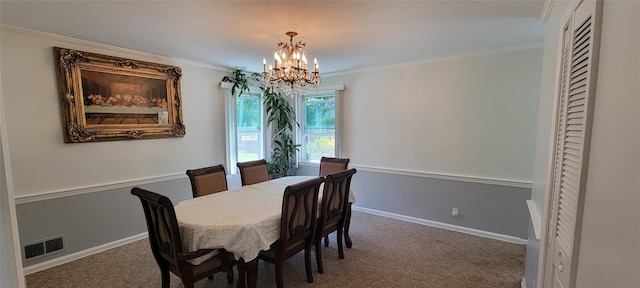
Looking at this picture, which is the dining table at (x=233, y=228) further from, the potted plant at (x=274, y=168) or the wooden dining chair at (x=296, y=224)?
the potted plant at (x=274, y=168)

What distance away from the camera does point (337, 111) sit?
4.54m

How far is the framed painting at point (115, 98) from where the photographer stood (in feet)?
8.99

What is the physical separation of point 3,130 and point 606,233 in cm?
187

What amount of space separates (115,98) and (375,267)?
3409mm

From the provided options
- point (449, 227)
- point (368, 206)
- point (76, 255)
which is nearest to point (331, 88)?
point (368, 206)

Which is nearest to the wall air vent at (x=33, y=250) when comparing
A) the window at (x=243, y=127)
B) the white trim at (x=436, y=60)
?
the window at (x=243, y=127)

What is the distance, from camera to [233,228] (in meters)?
1.91

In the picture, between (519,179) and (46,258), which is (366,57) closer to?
(519,179)

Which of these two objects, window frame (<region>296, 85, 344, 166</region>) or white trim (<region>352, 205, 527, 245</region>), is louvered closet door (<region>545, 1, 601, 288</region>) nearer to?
white trim (<region>352, 205, 527, 245</region>)

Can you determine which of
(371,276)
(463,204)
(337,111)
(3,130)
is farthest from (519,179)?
(3,130)

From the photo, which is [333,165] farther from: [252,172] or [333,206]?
[252,172]

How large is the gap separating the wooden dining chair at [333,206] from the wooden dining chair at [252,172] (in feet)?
3.76

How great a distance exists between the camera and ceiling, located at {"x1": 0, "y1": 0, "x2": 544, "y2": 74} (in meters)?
1.97

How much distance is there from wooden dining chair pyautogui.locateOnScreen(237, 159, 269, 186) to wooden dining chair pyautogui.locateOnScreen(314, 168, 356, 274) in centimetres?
115
